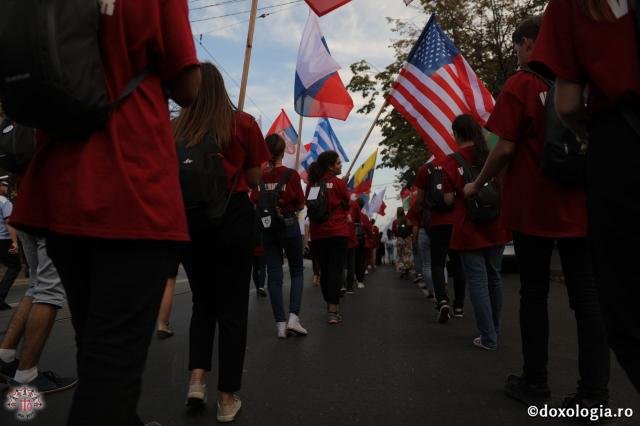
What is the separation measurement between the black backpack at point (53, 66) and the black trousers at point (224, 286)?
144 centimetres

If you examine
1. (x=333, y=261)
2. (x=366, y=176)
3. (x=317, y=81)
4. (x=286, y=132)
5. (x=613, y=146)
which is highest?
(x=317, y=81)

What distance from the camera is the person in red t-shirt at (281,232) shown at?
5148 millimetres

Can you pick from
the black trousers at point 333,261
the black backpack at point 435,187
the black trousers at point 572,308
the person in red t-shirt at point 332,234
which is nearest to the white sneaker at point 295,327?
the person in red t-shirt at point 332,234

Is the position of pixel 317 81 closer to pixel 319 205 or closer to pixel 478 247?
pixel 319 205

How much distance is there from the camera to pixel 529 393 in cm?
290

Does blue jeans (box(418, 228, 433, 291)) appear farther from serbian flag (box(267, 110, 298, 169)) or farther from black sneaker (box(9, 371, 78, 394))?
black sneaker (box(9, 371, 78, 394))

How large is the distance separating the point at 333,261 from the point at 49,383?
340cm

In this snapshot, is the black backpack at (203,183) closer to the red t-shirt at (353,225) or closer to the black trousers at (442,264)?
the black trousers at (442,264)

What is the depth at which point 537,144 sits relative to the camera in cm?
291

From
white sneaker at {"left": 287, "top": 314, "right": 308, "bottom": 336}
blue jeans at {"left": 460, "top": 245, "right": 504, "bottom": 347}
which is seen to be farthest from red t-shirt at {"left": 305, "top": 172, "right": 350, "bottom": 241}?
blue jeans at {"left": 460, "top": 245, "right": 504, "bottom": 347}

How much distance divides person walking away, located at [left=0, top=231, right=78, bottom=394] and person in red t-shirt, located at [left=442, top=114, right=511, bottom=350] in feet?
10.00

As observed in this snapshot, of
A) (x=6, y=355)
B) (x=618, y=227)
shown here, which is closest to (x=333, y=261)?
(x=6, y=355)

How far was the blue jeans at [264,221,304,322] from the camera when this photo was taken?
514 centimetres

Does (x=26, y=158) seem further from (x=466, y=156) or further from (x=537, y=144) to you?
(x=466, y=156)
